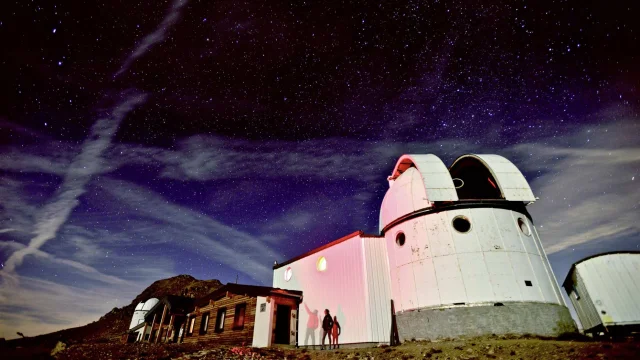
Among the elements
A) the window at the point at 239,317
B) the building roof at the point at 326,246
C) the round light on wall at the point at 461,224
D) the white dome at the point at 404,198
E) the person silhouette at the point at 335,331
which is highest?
the white dome at the point at 404,198

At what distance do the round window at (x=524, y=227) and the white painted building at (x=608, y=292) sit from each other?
7.57ft

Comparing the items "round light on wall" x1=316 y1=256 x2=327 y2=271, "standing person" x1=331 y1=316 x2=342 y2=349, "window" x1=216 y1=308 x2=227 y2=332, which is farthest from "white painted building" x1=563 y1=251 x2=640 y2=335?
"window" x1=216 y1=308 x2=227 y2=332

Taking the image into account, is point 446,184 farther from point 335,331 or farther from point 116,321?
point 116,321

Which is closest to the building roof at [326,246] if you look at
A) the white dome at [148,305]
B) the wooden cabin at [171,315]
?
the wooden cabin at [171,315]

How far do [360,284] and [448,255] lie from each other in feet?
14.0

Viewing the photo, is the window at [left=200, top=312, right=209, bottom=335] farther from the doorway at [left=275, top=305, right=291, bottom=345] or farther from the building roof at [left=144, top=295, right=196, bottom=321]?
the doorway at [left=275, top=305, right=291, bottom=345]

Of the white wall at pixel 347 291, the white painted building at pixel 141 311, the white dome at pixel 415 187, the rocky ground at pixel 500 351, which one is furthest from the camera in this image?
the white painted building at pixel 141 311

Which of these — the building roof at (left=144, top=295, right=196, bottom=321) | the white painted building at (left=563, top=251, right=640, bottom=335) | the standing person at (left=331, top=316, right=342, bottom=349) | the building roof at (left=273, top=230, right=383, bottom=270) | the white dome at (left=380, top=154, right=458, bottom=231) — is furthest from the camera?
the building roof at (left=144, top=295, right=196, bottom=321)

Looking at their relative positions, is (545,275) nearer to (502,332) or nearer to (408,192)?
(502,332)

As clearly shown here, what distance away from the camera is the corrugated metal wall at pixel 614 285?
10.4 meters

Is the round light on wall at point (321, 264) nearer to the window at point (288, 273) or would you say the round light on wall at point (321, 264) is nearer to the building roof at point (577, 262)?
the window at point (288, 273)

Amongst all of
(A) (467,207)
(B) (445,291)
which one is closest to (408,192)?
(A) (467,207)

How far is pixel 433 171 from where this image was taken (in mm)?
12641

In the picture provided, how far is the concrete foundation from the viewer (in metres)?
9.94
